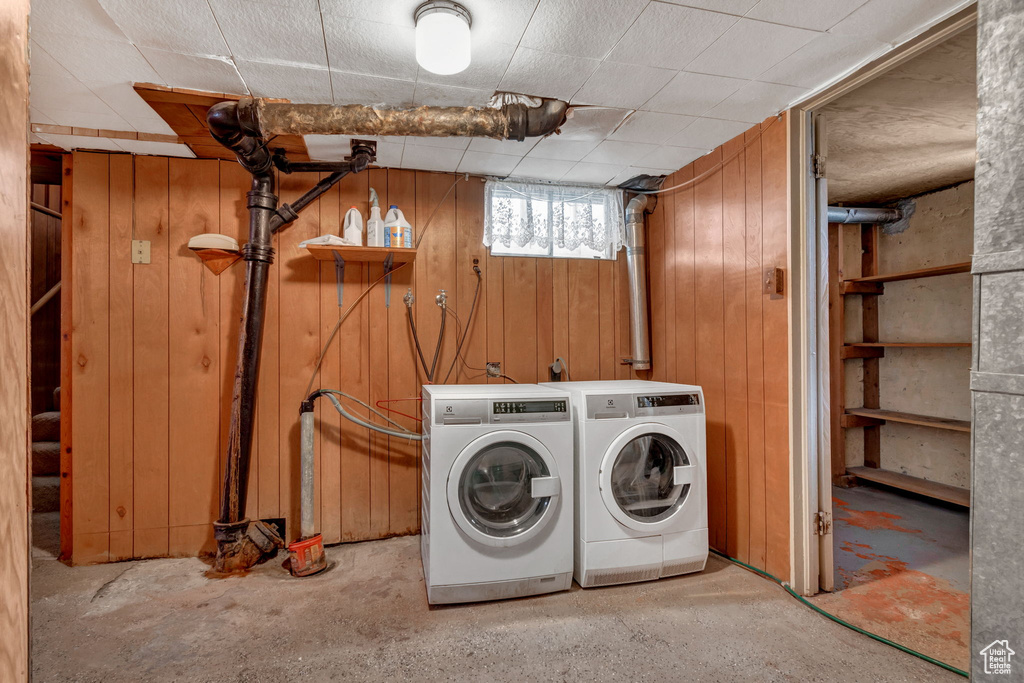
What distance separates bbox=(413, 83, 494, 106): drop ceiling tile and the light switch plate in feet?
5.47

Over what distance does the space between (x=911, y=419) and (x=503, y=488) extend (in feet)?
10.1

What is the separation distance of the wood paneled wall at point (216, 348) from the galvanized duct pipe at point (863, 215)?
8.30ft

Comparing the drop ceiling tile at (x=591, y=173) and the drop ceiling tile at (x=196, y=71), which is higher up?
the drop ceiling tile at (x=196, y=71)

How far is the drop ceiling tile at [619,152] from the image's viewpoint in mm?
2414

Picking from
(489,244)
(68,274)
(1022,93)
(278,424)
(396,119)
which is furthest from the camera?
(489,244)

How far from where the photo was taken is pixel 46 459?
2820mm

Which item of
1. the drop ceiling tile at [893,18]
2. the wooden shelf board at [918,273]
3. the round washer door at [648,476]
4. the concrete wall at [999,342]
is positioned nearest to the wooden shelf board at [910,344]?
the wooden shelf board at [918,273]

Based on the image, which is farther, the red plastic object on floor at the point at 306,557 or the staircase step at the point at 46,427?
the staircase step at the point at 46,427

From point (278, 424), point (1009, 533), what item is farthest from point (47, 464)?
point (1009, 533)

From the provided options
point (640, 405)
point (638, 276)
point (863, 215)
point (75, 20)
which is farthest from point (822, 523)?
point (75, 20)

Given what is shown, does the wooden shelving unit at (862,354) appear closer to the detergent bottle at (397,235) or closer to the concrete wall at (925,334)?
the concrete wall at (925,334)

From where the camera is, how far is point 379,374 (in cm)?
270

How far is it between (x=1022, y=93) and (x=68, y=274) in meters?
3.58

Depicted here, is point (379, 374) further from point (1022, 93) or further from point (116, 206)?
point (1022, 93)
